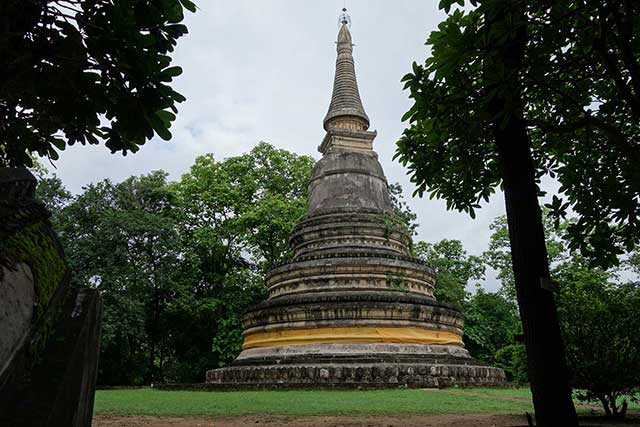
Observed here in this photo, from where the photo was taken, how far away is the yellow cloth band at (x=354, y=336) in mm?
13641

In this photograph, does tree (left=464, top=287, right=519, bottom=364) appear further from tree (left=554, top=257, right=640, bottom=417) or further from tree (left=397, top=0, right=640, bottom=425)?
tree (left=397, top=0, right=640, bottom=425)

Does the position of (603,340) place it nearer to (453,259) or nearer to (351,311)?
(351,311)

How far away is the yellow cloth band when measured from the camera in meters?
13.6

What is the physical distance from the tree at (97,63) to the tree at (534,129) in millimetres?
2291

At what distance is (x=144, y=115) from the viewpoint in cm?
287

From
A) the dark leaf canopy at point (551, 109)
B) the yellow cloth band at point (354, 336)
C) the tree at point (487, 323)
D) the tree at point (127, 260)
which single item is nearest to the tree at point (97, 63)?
the dark leaf canopy at point (551, 109)

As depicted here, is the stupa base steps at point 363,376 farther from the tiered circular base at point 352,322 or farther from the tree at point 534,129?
the tree at point 534,129

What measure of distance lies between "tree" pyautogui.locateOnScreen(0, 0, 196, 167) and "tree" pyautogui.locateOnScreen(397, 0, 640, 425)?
7.52 feet

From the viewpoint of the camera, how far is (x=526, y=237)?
4133mm

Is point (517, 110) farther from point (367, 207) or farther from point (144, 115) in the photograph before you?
point (367, 207)

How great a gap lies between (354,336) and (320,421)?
7.39 m

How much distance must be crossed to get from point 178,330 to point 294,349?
44.2 feet

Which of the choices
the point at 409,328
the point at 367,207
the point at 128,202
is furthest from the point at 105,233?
the point at 409,328

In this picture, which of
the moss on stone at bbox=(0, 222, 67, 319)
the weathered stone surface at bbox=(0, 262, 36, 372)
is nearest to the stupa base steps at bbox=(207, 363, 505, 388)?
the moss on stone at bbox=(0, 222, 67, 319)
